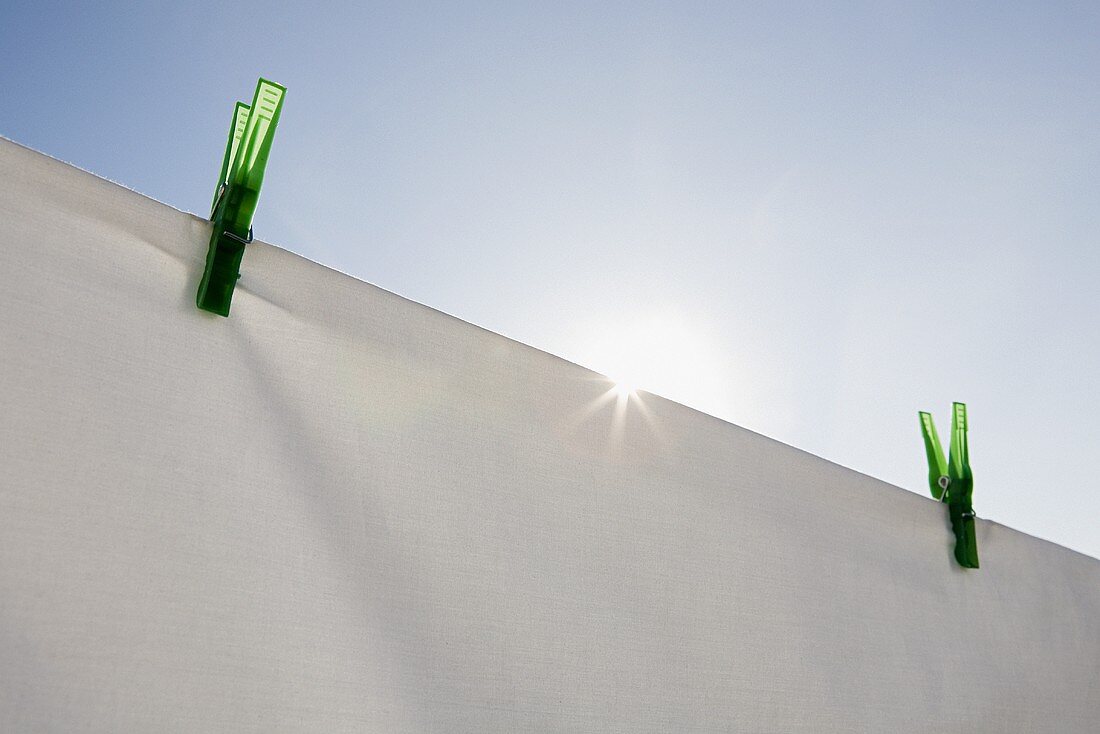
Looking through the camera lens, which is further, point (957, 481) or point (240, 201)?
point (957, 481)

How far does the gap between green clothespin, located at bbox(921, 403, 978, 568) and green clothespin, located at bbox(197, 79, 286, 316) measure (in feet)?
2.30

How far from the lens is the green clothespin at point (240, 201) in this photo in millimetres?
505

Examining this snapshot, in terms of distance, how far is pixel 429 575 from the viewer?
537mm

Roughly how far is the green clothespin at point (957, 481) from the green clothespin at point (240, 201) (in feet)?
2.30

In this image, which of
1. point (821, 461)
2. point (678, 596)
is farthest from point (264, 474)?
point (821, 461)

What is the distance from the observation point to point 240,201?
51 centimetres

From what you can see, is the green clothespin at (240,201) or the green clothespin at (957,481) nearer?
the green clothespin at (240,201)

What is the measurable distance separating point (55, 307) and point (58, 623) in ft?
0.56

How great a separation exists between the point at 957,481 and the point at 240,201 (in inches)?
30.2

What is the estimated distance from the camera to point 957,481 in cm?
90

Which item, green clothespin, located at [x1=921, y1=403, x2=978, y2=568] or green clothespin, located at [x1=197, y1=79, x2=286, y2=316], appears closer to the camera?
green clothespin, located at [x1=197, y1=79, x2=286, y2=316]

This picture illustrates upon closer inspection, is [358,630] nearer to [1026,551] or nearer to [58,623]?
[58,623]

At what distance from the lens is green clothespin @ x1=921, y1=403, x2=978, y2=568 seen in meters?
0.88

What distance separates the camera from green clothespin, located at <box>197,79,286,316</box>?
0.51 metres
